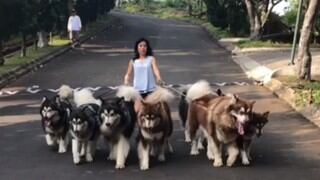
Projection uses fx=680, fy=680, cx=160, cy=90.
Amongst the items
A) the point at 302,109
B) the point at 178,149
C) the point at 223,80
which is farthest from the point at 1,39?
the point at 178,149

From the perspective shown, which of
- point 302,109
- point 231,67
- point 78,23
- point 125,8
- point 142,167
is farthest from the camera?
point 125,8

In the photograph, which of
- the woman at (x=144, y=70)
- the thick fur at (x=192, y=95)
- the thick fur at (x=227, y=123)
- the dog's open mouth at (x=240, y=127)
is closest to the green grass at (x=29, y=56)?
the woman at (x=144, y=70)

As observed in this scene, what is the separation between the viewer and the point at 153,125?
30.1 feet

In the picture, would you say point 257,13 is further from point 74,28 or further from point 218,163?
point 218,163

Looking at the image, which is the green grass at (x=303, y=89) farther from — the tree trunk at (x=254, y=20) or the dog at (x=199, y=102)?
the tree trunk at (x=254, y=20)

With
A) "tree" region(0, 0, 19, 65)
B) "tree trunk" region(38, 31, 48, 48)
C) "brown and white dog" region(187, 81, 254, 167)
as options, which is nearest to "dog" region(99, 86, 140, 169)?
"brown and white dog" region(187, 81, 254, 167)

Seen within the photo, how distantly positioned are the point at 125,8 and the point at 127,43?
6699 centimetres

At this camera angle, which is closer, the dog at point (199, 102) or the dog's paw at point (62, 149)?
the dog at point (199, 102)

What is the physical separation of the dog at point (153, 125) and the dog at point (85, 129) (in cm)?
71

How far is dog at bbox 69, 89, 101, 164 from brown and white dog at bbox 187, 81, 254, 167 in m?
1.50

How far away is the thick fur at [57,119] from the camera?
34.2ft

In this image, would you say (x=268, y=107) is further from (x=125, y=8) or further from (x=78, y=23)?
(x=125, y=8)

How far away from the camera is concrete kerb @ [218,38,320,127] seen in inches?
548

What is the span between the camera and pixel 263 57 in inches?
1075
